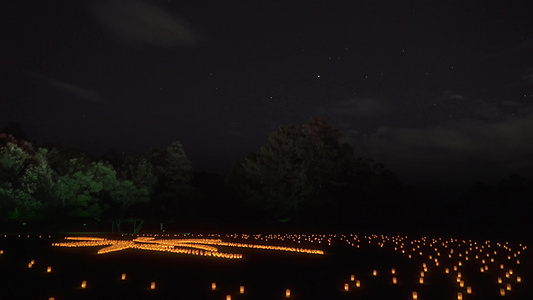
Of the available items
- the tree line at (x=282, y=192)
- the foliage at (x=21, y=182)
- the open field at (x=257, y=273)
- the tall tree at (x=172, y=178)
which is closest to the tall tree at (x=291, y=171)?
the tree line at (x=282, y=192)

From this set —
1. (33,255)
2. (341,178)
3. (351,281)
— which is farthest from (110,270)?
(341,178)

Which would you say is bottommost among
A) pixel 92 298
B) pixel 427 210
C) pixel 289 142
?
pixel 92 298

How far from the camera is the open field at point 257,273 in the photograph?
7.71 m

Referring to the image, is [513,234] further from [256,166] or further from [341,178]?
[256,166]

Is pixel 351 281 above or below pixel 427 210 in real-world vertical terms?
below

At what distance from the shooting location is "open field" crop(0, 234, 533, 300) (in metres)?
7.71

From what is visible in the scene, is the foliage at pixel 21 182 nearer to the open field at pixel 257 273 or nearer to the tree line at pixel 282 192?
the tree line at pixel 282 192

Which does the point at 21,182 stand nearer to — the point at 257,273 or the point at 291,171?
the point at 291,171

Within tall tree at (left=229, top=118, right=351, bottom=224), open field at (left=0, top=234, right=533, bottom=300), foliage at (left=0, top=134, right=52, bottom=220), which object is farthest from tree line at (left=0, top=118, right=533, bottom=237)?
open field at (left=0, top=234, right=533, bottom=300)

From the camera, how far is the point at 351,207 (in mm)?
29578

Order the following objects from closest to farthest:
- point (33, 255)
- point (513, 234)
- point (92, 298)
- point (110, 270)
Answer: point (92, 298)
point (110, 270)
point (33, 255)
point (513, 234)

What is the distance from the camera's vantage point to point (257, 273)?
9562 millimetres

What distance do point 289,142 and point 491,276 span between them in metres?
19.0

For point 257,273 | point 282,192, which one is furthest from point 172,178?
point 257,273
